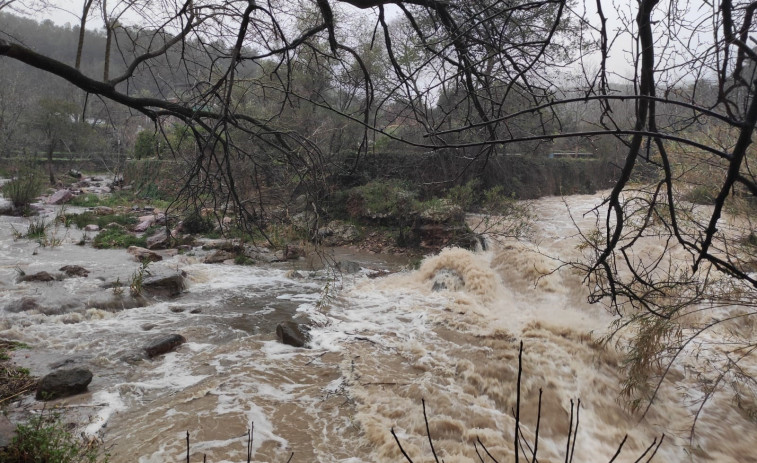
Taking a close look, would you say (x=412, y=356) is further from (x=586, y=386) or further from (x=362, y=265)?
(x=362, y=265)

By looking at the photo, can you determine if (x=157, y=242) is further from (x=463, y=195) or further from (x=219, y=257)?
(x=463, y=195)

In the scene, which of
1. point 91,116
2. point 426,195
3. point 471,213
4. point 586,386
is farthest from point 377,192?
point 91,116

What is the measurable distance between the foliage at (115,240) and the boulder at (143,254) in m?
0.62

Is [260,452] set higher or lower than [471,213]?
lower

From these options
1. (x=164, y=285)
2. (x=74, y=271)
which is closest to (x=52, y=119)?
(x=74, y=271)

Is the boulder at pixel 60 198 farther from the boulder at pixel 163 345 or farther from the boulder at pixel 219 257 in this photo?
the boulder at pixel 163 345

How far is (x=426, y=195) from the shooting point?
47.8 ft

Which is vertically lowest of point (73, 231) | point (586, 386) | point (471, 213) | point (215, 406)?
point (73, 231)

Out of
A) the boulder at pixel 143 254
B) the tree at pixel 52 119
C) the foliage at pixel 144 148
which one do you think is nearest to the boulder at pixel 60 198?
the foliage at pixel 144 148

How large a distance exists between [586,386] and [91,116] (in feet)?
130

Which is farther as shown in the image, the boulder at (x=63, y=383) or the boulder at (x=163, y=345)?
the boulder at (x=163, y=345)

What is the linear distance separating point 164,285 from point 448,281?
17.6ft

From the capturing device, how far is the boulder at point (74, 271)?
827 centimetres

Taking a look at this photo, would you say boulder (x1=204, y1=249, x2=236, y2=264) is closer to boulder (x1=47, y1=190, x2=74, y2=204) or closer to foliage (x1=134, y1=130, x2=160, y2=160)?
boulder (x1=47, y1=190, x2=74, y2=204)
